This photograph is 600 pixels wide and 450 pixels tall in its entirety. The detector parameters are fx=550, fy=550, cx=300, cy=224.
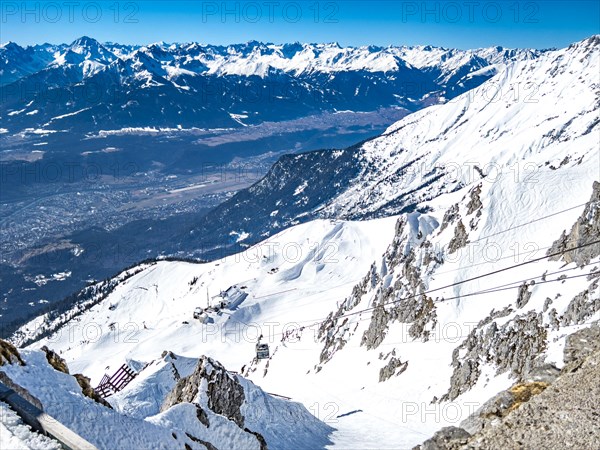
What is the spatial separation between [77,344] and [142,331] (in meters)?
27.3

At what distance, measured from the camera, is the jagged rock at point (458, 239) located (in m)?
72.7

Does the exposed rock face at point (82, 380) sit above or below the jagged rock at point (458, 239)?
below

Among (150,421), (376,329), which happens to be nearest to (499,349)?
(376,329)

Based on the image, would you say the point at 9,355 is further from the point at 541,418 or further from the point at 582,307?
the point at 582,307

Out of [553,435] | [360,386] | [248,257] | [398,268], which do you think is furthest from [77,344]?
[553,435]

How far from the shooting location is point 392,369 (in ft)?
188

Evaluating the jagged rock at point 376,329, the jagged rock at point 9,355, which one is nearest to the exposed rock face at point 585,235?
the jagged rock at point 376,329

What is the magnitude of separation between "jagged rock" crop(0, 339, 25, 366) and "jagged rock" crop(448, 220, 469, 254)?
5903cm

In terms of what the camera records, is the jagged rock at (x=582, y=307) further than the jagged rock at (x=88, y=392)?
Yes

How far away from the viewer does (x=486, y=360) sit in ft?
149

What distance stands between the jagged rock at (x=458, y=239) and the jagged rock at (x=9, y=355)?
194 feet

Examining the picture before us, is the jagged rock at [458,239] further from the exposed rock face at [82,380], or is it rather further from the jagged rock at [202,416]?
the exposed rock face at [82,380]

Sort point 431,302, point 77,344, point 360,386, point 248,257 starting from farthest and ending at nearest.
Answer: point 248,257 → point 77,344 → point 431,302 → point 360,386

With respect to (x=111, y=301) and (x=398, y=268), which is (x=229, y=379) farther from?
(x=111, y=301)
